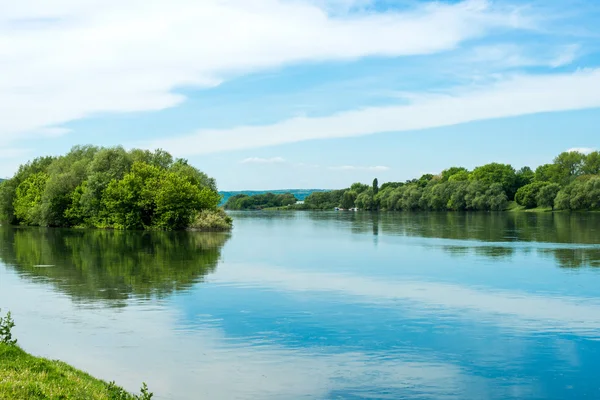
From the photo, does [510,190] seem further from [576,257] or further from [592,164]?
[576,257]

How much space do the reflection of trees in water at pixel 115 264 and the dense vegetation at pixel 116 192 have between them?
67.3 feet

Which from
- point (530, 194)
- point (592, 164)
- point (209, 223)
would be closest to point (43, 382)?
point (209, 223)

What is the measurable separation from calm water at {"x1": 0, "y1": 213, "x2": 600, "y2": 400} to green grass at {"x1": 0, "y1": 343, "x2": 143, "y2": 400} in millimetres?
1699

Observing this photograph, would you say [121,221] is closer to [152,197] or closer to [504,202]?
[152,197]

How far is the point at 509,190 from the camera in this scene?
6826 inches

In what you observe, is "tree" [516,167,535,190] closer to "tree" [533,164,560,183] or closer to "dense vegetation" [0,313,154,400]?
"tree" [533,164,560,183]

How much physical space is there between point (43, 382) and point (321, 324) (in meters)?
10.5

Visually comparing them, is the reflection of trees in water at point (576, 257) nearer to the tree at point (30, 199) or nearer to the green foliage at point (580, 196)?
the tree at point (30, 199)

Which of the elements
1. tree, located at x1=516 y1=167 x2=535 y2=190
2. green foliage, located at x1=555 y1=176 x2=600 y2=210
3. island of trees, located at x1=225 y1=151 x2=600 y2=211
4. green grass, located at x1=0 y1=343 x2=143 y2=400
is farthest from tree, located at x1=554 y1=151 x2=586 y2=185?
green grass, located at x1=0 y1=343 x2=143 y2=400

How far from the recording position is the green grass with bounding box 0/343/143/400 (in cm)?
1032

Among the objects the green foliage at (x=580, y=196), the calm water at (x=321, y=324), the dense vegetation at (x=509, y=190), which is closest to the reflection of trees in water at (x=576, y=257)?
the calm water at (x=321, y=324)

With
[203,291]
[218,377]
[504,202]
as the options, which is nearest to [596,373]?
[218,377]

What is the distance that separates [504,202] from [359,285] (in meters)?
142

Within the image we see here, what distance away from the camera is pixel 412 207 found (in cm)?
18350
